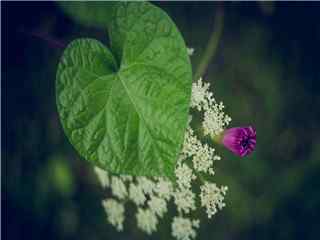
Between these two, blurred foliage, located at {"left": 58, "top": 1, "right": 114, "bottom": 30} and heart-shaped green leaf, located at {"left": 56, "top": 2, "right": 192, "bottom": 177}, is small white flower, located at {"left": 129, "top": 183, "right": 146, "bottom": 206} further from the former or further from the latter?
blurred foliage, located at {"left": 58, "top": 1, "right": 114, "bottom": 30}

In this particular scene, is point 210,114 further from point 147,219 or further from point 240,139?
point 147,219

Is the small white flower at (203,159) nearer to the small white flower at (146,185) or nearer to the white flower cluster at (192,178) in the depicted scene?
the white flower cluster at (192,178)

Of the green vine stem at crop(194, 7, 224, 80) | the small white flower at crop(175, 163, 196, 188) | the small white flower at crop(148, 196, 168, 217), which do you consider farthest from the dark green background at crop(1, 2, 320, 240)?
the small white flower at crop(175, 163, 196, 188)

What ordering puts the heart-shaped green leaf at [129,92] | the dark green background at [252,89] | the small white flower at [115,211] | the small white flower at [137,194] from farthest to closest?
the dark green background at [252,89] → the small white flower at [115,211] → the small white flower at [137,194] → the heart-shaped green leaf at [129,92]


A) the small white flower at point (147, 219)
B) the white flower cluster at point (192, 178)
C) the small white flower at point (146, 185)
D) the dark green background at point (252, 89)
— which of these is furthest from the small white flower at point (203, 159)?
the dark green background at point (252, 89)

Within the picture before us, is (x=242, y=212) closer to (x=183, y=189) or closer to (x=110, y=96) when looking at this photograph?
(x=183, y=189)

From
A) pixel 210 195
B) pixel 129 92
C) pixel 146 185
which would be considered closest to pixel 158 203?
pixel 146 185
